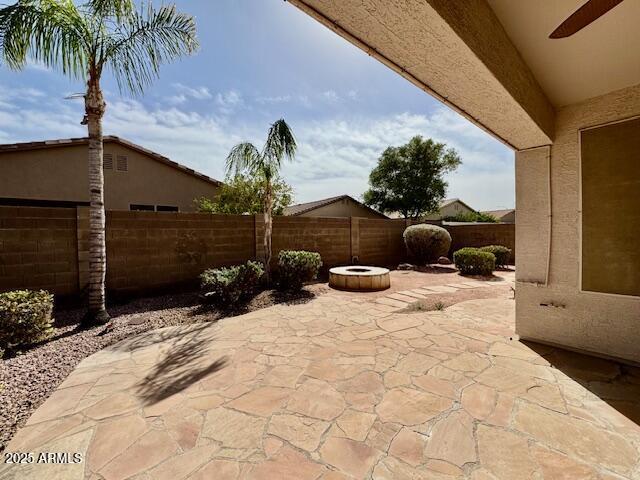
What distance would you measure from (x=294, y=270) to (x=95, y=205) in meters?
3.98

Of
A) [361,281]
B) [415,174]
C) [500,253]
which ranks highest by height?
[415,174]

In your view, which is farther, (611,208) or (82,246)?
(82,246)

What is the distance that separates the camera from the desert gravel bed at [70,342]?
93.2 inches

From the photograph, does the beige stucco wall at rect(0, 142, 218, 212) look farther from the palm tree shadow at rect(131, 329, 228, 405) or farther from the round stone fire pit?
the palm tree shadow at rect(131, 329, 228, 405)

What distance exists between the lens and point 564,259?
323 centimetres


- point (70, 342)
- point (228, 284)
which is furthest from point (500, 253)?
point (70, 342)

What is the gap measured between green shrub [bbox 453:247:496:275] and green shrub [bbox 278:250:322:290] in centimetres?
554

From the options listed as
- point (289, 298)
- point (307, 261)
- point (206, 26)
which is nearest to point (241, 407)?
point (289, 298)

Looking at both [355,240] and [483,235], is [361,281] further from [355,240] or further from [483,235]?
[483,235]

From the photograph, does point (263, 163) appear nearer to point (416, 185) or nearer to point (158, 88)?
point (158, 88)

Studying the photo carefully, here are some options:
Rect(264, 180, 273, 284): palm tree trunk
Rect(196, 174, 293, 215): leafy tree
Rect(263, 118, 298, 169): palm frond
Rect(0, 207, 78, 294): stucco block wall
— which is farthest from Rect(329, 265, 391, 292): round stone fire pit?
Rect(196, 174, 293, 215): leafy tree

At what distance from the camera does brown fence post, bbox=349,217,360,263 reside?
9914mm

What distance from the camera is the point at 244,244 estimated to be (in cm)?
731

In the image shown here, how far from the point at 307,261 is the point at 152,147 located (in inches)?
396
